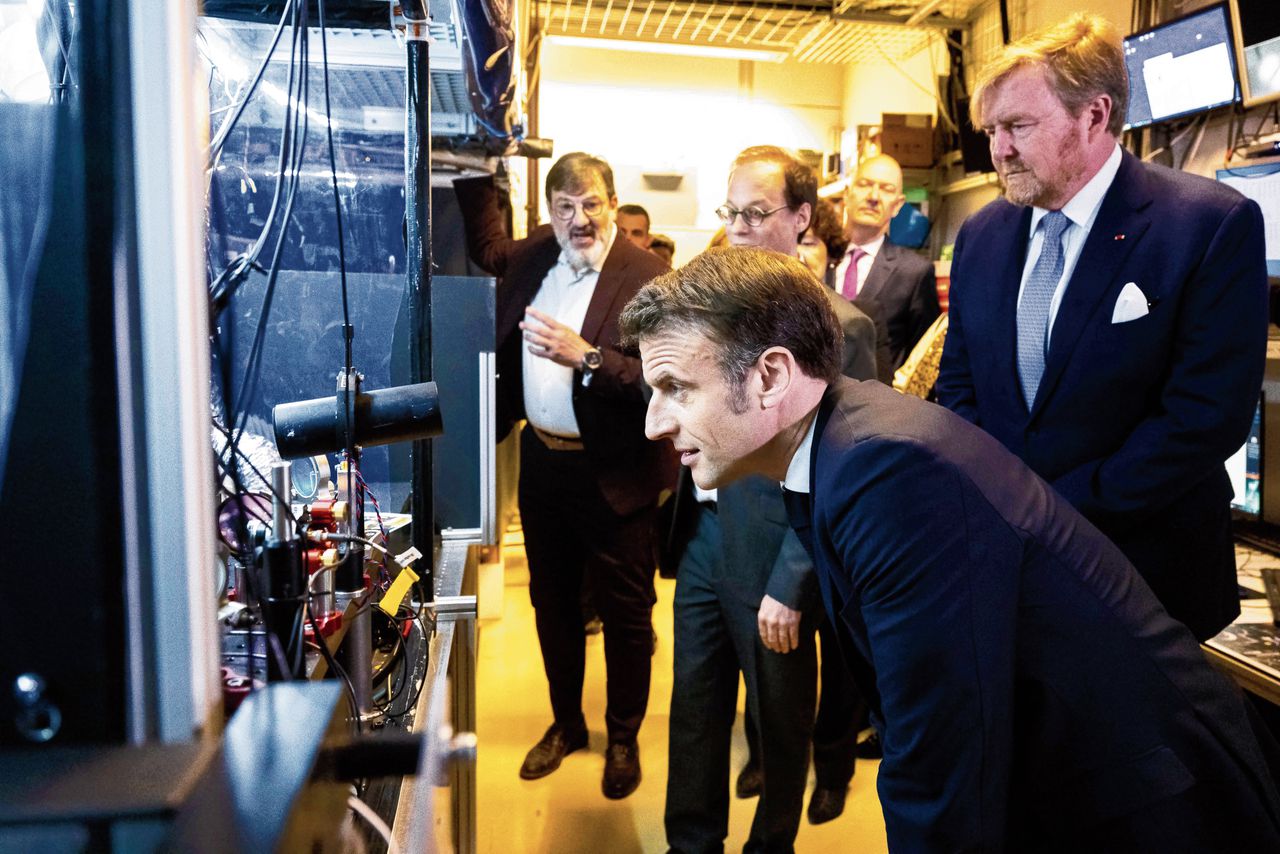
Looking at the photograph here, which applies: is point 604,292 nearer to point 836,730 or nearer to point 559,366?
point 559,366

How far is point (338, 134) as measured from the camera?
5.59 feet

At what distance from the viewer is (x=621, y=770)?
2.25 m

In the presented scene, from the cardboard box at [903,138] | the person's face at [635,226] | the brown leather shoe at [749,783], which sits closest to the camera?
the brown leather shoe at [749,783]

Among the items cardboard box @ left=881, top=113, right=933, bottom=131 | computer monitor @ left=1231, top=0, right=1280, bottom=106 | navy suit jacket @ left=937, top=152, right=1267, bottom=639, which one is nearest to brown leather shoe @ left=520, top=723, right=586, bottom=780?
navy suit jacket @ left=937, top=152, right=1267, bottom=639

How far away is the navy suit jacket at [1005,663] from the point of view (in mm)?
856

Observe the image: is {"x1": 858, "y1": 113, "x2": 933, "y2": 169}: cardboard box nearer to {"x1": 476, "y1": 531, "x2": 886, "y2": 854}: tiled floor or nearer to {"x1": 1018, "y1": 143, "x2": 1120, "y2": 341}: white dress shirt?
{"x1": 476, "y1": 531, "x2": 886, "y2": 854}: tiled floor

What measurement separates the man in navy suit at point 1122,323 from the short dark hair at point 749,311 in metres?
0.59

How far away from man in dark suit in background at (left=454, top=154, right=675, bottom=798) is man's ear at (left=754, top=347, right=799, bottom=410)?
108 cm

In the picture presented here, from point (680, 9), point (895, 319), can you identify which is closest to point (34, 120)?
point (895, 319)

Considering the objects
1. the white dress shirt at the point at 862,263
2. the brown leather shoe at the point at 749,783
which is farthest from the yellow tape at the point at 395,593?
the white dress shirt at the point at 862,263

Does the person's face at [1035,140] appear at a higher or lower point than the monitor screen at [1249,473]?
higher

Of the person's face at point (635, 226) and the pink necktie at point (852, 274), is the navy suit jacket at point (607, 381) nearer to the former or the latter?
the pink necktie at point (852, 274)

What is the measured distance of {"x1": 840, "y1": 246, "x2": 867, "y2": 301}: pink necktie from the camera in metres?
3.11

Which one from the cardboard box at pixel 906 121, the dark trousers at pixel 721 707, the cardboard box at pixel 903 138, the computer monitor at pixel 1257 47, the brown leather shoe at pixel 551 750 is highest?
the cardboard box at pixel 906 121
